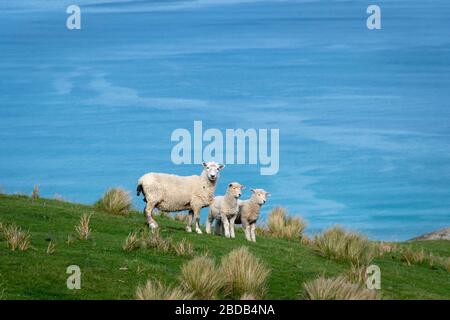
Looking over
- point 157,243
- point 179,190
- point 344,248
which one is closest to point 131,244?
point 157,243

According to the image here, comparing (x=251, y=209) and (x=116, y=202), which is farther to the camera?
(x=116, y=202)

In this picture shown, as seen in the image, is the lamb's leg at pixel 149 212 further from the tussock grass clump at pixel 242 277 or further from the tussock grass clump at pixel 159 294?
the tussock grass clump at pixel 159 294

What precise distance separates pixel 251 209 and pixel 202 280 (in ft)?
24.7

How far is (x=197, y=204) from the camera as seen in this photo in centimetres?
2644

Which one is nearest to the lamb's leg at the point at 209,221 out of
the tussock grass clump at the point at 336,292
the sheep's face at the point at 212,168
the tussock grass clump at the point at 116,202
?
the sheep's face at the point at 212,168

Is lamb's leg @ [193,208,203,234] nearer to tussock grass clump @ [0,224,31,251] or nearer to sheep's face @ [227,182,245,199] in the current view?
sheep's face @ [227,182,245,199]

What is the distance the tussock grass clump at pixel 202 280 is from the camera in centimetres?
1952

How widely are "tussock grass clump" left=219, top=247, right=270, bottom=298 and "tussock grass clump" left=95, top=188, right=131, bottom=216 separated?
989 centimetres

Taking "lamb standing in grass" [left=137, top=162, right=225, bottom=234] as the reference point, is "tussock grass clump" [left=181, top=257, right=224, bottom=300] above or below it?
below

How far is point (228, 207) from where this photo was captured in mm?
26266

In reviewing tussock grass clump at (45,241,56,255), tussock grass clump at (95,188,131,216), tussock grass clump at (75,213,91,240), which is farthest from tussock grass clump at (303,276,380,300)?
tussock grass clump at (95,188,131,216)

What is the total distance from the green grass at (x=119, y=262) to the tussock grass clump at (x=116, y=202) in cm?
29

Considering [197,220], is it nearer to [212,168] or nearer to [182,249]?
[212,168]

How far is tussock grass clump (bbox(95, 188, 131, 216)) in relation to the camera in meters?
30.0
